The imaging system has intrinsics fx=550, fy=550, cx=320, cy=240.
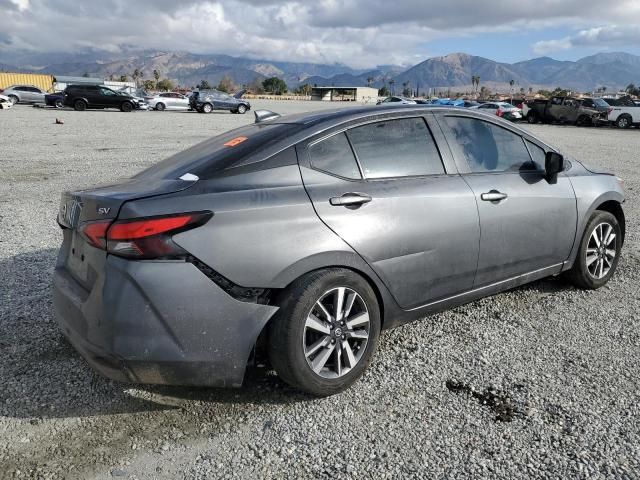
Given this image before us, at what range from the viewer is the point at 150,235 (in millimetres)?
2645

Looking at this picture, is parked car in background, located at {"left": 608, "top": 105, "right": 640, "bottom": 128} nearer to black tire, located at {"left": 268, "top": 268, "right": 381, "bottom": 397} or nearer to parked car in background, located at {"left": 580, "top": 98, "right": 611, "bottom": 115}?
parked car in background, located at {"left": 580, "top": 98, "right": 611, "bottom": 115}

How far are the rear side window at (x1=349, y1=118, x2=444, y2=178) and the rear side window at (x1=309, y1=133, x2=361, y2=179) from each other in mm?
58

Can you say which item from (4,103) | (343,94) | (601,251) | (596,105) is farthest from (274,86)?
(601,251)

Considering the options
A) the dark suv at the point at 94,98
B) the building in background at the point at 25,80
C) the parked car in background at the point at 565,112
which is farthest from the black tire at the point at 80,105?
the building in background at the point at 25,80

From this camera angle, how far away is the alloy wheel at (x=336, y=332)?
9.86 ft

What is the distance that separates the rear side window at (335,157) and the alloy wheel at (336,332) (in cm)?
70

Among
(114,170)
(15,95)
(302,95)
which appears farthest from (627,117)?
(302,95)

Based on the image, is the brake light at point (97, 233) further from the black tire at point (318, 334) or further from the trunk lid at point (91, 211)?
the black tire at point (318, 334)

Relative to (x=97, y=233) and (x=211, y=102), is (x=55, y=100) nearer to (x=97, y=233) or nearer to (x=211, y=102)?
(x=211, y=102)

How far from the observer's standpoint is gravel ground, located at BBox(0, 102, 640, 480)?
2582 millimetres

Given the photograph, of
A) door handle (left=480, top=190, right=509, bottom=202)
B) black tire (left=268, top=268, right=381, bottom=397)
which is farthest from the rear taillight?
door handle (left=480, top=190, right=509, bottom=202)

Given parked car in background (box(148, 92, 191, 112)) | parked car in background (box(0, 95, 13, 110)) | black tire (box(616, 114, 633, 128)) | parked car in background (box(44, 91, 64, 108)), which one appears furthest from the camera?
parked car in background (box(148, 92, 191, 112))

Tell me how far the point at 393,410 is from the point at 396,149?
1.61m

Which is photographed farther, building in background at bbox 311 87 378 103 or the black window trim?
building in background at bbox 311 87 378 103
